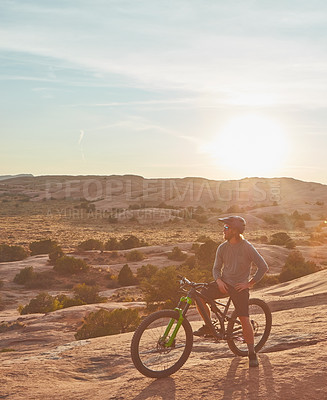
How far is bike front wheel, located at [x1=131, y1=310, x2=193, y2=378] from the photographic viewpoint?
5578 millimetres

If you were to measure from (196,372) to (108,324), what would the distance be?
24.5 feet

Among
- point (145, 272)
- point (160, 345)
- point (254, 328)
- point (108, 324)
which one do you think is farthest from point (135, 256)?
point (160, 345)

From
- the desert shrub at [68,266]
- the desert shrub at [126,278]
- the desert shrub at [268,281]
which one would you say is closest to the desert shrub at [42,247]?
the desert shrub at [68,266]

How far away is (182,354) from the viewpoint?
230 inches

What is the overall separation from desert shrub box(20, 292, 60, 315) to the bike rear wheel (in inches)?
496

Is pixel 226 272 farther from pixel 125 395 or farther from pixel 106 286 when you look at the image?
pixel 106 286

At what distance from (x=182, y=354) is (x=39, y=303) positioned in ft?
46.1

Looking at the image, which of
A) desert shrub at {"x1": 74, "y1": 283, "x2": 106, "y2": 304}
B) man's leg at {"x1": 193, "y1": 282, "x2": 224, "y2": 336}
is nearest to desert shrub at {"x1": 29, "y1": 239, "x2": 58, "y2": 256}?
desert shrub at {"x1": 74, "y1": 283, "x2": 106, "y2": 304}

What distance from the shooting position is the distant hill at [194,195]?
8912 centimetres

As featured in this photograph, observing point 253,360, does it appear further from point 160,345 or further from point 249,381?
point 160,345

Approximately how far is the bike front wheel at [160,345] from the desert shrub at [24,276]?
Result: 19868 millimetres

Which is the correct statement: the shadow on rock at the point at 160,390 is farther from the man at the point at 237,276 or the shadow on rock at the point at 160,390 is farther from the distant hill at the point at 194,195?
the distant hill at the point at 194,195

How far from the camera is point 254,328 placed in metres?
6.67

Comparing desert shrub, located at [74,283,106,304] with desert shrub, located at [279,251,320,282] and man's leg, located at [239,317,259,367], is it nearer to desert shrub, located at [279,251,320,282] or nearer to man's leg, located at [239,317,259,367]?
desert shrub, located at [279,251,320,282]
